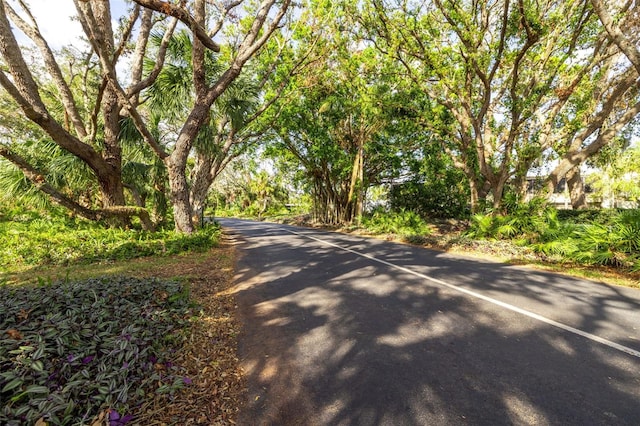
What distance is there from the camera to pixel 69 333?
2459 mm

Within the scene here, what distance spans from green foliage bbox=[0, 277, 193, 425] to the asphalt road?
0.91 m

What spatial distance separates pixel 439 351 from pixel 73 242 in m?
8.95

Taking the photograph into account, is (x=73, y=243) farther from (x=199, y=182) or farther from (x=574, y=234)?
(x=574, y=234)

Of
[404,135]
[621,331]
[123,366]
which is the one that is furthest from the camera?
[404,135]

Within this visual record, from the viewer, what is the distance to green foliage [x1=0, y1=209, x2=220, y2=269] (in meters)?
6.63

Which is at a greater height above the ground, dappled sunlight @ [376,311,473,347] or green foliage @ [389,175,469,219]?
green foliage @ [389,175,469,219]

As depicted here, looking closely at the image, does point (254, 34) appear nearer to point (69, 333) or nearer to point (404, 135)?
point (69, 333)

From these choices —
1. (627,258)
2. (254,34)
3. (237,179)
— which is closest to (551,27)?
(627,258)

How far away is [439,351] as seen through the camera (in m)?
3.11

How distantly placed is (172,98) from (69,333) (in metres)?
9.34

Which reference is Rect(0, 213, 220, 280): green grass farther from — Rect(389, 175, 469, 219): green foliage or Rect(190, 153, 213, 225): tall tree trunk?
Rect(389, 175, 469, 219): green foliage

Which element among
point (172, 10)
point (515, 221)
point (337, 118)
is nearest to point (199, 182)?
point (172, 10)

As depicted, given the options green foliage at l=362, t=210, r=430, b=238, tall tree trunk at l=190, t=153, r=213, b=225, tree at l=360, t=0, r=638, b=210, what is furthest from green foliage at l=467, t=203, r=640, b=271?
tall tree trunk at l=190, t=153, r=213, b=225

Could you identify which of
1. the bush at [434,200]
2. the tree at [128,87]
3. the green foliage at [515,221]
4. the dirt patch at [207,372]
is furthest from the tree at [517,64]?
the dirt patch at [207,372]
